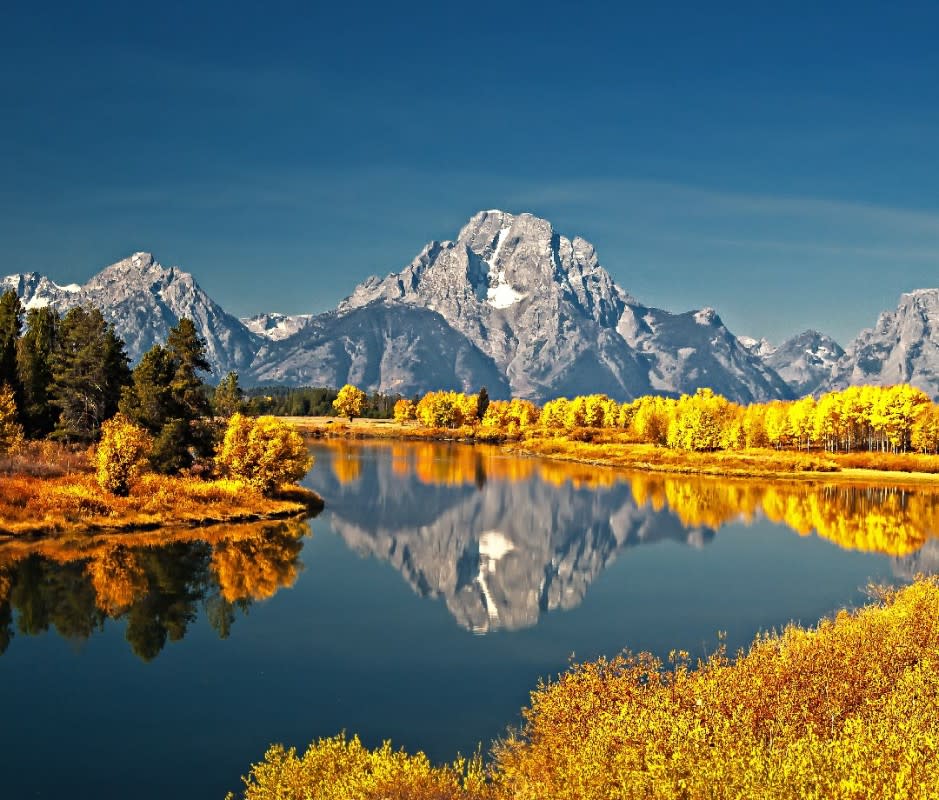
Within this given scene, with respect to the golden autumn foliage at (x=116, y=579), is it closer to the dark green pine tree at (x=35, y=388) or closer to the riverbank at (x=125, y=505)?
the riverbank at (x=125, y=505)

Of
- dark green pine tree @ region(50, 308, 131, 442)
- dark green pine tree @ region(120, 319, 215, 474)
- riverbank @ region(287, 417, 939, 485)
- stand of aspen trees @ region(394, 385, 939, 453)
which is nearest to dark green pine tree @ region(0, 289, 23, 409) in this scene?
dark green pine tree @ region(50, 308, 131, 442)

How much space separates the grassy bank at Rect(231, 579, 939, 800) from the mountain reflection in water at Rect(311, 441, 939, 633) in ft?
70.6

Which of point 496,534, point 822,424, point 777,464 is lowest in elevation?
point 496,534

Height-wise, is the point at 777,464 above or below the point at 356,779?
above

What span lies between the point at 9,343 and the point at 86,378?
39.8 ft

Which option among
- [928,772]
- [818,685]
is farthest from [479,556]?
[928,772]

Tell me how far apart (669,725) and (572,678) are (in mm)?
7771

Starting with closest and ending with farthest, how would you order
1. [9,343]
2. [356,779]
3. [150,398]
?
1. [356,779]
2. [150,398]
3. [9,343]

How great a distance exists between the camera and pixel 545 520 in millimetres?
90375

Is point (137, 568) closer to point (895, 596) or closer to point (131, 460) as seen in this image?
point (131, 460)

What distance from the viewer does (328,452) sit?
6737 inches

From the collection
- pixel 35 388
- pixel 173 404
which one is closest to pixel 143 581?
pixel 173 404

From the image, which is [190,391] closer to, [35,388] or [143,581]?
[35,388]

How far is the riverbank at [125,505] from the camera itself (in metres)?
66.4
